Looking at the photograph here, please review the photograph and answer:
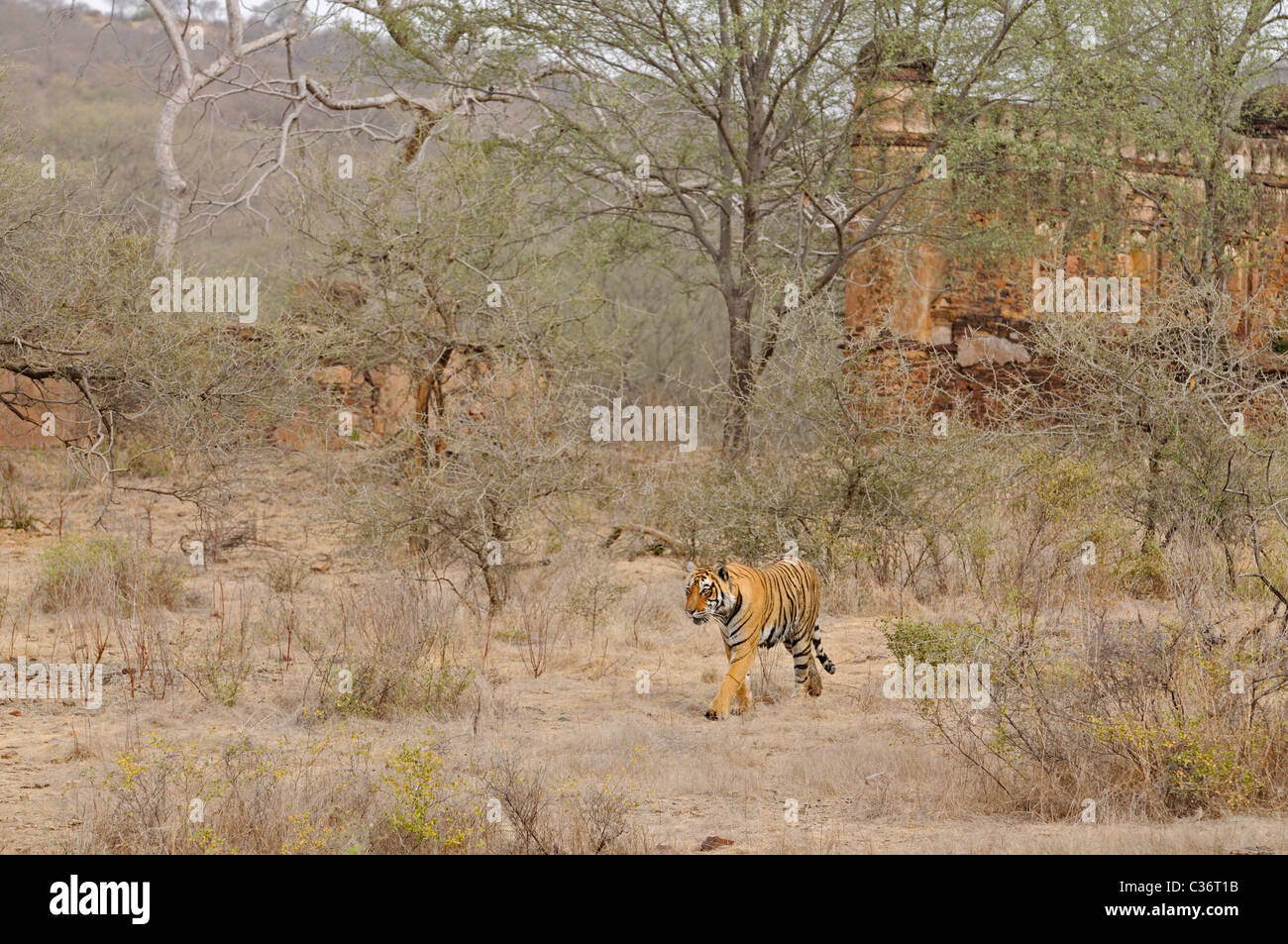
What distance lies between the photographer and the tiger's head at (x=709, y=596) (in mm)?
6941

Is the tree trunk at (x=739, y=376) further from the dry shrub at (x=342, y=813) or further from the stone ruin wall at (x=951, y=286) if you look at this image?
the dry shrub at (x=342, y=813)

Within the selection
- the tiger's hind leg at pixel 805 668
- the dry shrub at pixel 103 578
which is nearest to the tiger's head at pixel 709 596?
the tiger's hind leg at pixel 805 668

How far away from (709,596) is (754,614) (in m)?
0.34

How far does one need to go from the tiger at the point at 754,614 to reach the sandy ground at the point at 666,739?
0.59ft

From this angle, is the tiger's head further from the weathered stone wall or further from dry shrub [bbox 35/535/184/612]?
the weathered stone wall

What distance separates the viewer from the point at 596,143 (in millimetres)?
13242

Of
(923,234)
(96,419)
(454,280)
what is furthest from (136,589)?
(923,234)

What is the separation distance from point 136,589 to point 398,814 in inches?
217

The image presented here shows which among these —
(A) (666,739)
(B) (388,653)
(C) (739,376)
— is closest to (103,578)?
(B) (388,653)

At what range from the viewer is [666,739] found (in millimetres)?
6707

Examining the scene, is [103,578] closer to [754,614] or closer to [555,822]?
[754,614]

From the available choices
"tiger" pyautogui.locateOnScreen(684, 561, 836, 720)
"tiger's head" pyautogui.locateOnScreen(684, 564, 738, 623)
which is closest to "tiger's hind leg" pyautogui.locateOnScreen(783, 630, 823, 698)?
"tiger" pyautogui.locateOnScreen(684, 561, 836, 720)

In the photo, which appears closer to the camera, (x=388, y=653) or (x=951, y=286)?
(x=388, y=653)

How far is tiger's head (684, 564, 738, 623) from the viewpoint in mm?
6941
